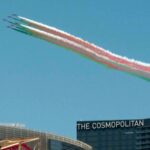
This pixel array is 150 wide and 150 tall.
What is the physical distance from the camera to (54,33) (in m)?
120

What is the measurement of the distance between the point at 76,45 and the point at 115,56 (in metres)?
8.91

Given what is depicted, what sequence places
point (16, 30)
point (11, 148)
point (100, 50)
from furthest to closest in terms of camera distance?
1. point (11, 148)
2. point (100, 50)
3. point (16, 30)

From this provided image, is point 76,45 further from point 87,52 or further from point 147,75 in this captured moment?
point 147,75

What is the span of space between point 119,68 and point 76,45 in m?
9.82

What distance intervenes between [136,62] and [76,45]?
12747mm

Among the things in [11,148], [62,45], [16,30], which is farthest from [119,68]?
[11,148]

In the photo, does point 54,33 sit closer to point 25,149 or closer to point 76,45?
point 76,45

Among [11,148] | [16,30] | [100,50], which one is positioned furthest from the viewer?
[11,148]

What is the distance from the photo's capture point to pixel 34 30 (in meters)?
119

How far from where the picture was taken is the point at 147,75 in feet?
417

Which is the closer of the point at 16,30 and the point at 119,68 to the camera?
the point at 16,30

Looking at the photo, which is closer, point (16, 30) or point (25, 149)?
point (16, 30)

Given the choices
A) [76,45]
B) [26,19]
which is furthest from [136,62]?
[26,19]

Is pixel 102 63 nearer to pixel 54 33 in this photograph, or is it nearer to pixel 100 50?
pixel 100 50
